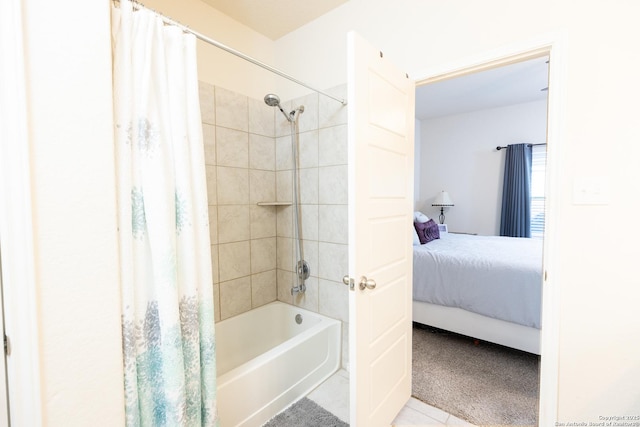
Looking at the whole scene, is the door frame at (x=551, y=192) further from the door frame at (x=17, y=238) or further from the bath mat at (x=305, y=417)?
the door frame at (x=17, y=238)

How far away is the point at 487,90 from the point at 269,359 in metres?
4.02

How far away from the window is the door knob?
425 cm

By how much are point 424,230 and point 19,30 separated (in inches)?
132

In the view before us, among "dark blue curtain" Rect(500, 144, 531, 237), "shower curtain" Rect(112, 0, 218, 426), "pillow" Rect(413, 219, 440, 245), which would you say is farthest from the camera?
"dark blue curtain" Rect(500, 144, 531, 237)

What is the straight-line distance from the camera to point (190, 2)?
1843mm

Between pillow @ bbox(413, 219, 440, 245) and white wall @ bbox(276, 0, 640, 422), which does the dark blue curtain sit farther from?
white wall @ bbox(276, 0, 640, 422)

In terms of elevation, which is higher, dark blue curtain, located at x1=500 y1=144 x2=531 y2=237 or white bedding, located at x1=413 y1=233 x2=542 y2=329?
dark blue curtain, located at x1=500 y1=144 x2=531 y2=237

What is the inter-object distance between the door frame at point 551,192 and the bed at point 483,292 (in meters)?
0.92

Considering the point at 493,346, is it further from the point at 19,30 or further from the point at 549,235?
the point at 19,30

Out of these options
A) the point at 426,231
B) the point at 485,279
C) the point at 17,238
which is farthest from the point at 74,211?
the point at 426,231

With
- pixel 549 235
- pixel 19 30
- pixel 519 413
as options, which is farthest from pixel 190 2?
pixel 519 413

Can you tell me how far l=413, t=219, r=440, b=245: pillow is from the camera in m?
3.29

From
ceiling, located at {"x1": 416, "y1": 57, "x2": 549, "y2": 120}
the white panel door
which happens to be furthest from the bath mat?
ceiling, located at {"x1": 416, "y1": 57, "x2": 549, "y2": 120}

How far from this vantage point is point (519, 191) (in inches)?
169
